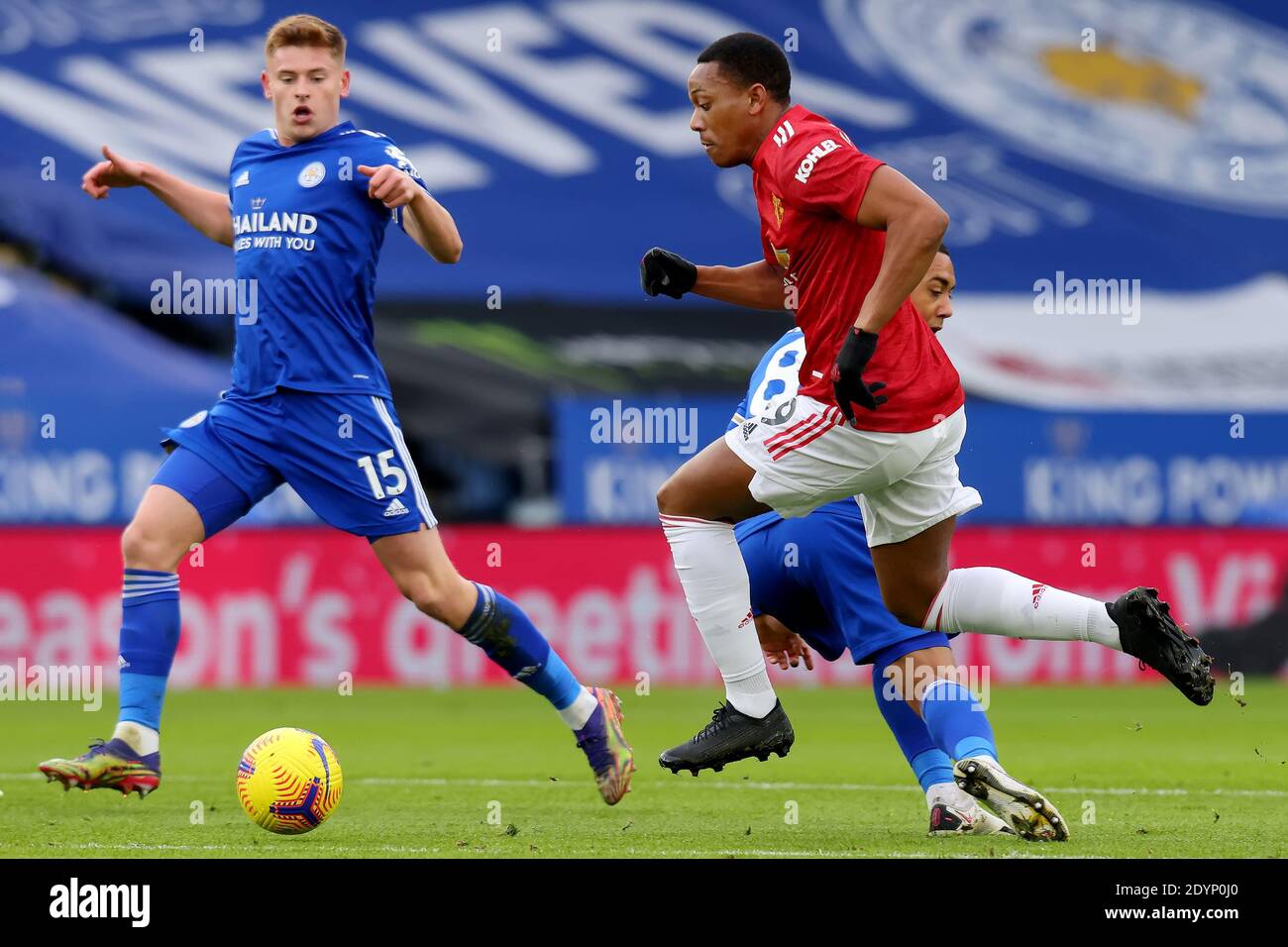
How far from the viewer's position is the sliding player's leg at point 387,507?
6656 millimetres

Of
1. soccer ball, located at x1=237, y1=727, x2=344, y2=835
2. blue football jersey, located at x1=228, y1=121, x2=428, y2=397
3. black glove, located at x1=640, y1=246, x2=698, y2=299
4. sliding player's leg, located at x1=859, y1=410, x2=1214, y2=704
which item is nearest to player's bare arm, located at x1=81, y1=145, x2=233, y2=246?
blue football jersey, located at x1=228, y1=121, x2=428, y2=397

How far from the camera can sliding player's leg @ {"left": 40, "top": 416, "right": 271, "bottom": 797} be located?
21.2 ft

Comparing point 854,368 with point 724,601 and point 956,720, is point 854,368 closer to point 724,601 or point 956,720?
point 724,601

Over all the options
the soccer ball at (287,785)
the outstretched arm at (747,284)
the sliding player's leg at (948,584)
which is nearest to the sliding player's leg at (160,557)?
the soccer ball at (287,785)

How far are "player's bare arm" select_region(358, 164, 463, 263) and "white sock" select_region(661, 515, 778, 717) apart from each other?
1.21 metres

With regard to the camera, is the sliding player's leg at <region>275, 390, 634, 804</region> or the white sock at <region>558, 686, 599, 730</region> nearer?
the sliding player's leg at <region>275, 390, 634, 804</region>

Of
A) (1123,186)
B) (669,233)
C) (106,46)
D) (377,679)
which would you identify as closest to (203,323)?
(106,46)

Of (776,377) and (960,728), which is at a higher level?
(776,377)

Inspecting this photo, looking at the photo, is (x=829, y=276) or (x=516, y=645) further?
(x=516, y=645)

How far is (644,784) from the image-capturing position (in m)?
8.34

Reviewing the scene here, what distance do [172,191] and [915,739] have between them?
337cm

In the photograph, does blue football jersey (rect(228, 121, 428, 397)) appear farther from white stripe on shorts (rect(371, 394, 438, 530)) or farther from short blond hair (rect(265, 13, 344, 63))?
short blond hair (rect(265, 13, 344, 63))

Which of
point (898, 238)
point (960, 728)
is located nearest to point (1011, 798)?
point (960, 728)

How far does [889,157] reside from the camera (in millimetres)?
22031
